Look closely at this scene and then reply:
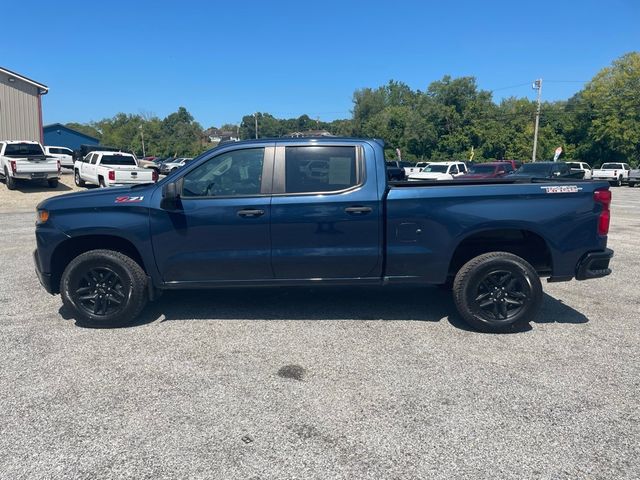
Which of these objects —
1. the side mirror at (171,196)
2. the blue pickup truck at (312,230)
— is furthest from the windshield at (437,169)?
the side mirror at (171,196)

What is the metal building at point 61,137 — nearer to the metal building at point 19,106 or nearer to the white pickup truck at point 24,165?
the metal building at point 19,106

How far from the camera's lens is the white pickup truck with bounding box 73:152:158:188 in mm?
17859

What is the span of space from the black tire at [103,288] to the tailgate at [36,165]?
55.8 ft

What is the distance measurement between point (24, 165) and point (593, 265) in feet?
66.4

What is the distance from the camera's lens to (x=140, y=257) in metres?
4.92

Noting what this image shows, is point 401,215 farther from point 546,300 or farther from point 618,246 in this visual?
point 618,246

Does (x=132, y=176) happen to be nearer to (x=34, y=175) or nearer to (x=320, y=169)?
(x=34, y=175)

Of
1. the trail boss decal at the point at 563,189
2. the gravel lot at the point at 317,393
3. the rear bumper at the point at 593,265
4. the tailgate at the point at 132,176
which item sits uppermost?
the trail boss decal at the point at 563,189

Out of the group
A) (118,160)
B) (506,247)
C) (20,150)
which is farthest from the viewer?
(20,150)

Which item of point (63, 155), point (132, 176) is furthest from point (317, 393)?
point (63, 155)

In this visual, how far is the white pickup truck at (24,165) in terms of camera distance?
62.3 feet

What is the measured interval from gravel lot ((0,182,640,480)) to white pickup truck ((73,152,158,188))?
13.0 meters

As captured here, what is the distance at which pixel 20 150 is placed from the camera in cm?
2081

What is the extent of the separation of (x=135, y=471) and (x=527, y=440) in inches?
89.9
